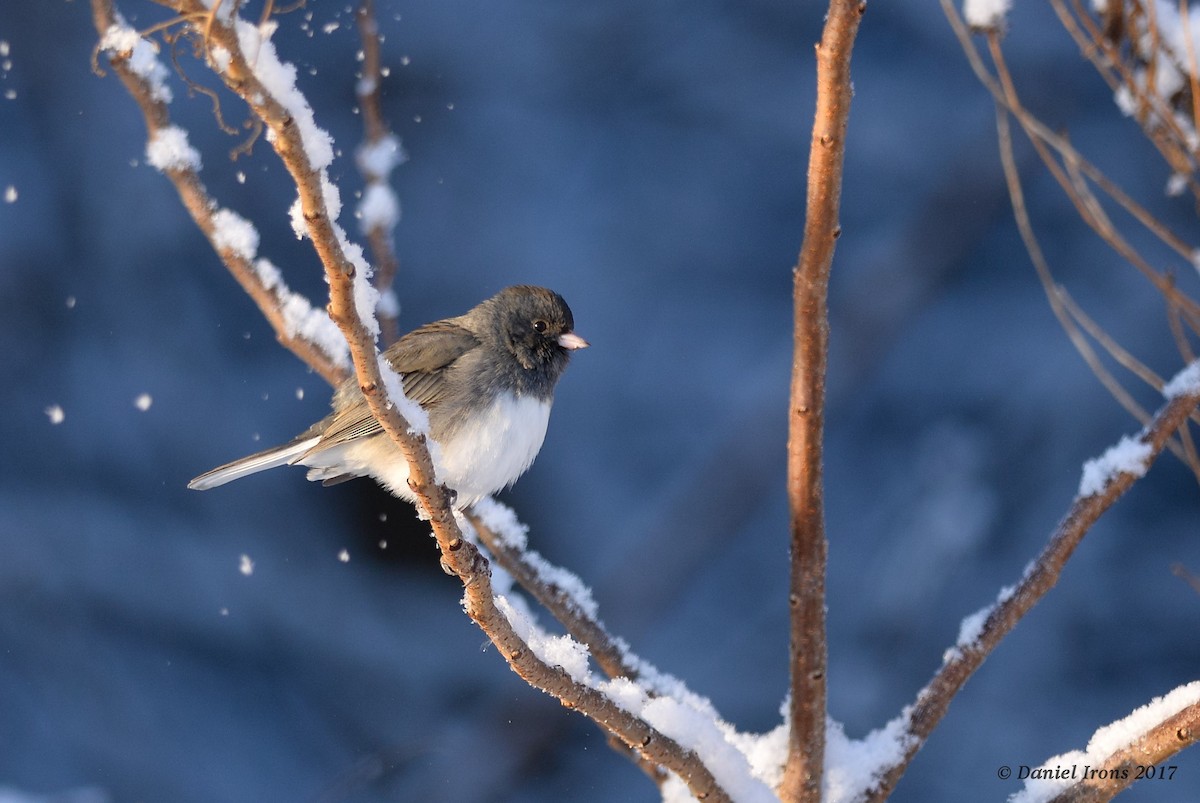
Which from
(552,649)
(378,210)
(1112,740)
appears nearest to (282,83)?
(552,649)

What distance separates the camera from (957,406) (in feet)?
10.2

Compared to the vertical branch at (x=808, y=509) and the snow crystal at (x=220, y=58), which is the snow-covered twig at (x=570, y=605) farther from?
the snow crystal at (x=220, y=58)

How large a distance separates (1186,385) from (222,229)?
1.54m

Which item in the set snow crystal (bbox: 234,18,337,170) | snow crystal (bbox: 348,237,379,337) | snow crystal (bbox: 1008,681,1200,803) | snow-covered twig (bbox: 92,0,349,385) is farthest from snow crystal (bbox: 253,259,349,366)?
snow crystal (bbox: 1008,681,1200,803)

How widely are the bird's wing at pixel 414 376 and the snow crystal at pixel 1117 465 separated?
1072mm

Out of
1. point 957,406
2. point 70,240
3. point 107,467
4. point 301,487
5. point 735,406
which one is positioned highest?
point 70,240

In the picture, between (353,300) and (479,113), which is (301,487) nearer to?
(479,113)

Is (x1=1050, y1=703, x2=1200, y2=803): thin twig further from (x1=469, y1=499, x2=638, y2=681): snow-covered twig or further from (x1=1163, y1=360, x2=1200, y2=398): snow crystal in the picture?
(x1=469, y1=499, x2=638, y2=681): snow-covered twig

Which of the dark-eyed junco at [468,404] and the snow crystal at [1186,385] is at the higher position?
the dark-eyed junco at [468,404]

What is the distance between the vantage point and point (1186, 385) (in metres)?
1.49

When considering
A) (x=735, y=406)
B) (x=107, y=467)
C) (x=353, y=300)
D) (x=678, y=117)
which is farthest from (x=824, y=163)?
(x=107, y=467)

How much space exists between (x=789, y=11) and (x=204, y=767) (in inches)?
107

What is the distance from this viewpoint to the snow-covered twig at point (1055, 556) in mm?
1486

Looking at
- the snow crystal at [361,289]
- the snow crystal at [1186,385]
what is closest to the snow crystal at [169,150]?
the snow crystal at [361,289]
